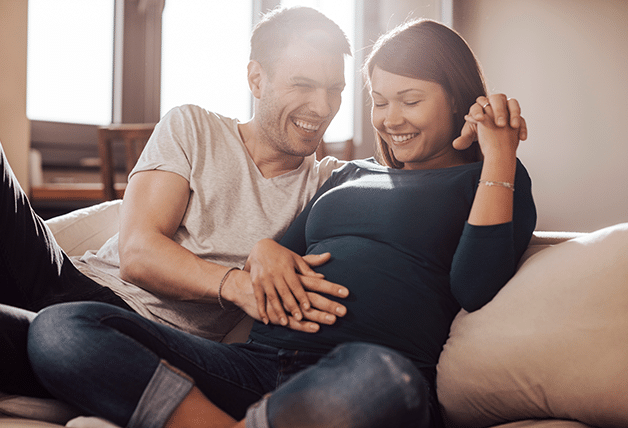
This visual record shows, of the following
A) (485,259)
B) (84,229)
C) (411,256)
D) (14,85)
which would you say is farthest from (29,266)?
(14,85)

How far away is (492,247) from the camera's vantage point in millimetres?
930

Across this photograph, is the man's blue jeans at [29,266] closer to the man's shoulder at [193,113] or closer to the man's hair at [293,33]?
the man's shoulder at [193,113]

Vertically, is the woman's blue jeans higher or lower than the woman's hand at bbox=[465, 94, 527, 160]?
lower

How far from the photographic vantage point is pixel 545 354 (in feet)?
2.70

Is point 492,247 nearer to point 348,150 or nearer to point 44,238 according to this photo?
point 44,238

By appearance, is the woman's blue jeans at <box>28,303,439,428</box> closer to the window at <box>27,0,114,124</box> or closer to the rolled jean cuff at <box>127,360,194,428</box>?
the rolled jean cuff at <box>127,360,194,428</box>

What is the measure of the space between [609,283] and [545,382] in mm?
196

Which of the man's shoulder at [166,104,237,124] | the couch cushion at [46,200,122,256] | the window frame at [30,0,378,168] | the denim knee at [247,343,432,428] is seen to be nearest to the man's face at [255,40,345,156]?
the man's shoulder at [166,104,237,124]

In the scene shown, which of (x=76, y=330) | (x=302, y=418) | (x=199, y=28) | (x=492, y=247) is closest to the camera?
(x=302, y=418)

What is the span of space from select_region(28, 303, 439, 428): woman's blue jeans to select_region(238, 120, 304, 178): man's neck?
→ 0.56m

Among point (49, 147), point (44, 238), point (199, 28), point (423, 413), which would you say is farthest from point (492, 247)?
point (199, 28)

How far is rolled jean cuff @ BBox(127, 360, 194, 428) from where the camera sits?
75cm

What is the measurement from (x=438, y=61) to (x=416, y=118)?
0.14m

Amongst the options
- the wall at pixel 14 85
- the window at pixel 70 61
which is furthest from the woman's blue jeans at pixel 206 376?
the window at pixel 70 61
